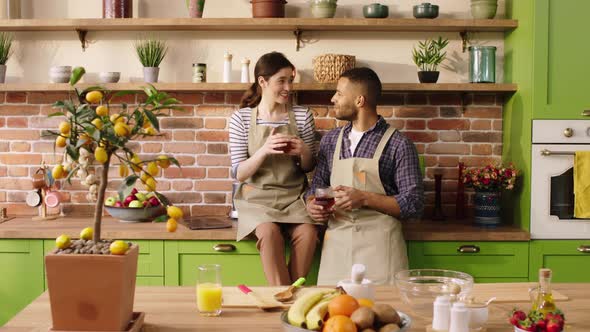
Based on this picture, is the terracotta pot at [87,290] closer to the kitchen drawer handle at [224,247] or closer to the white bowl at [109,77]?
the kitchen drawer handle at [224,247]

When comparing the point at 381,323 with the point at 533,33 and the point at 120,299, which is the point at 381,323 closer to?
the point at 120,299

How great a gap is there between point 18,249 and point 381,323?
267cm

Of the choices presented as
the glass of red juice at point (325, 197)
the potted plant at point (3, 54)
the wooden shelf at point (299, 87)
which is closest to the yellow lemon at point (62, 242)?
the glass of red juice at point (325, 197)

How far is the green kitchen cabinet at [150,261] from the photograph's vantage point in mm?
4148

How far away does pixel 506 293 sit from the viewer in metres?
2.65

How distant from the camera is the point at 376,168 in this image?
13.0 ft

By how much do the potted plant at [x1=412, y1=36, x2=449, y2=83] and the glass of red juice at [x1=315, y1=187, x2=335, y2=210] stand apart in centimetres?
101

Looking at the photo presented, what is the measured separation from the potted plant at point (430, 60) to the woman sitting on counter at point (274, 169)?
0.67 metres

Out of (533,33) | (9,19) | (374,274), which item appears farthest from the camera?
(9,19)

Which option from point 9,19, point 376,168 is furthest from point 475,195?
point 9,19


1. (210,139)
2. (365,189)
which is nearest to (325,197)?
(365,189)

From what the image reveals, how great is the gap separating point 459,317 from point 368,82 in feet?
6.89

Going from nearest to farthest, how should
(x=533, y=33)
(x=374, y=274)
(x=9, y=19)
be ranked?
(x=374, y=274) → (x=533, y=33) → (x=9, y=19)

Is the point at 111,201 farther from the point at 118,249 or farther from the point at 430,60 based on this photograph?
the point at 118,249
